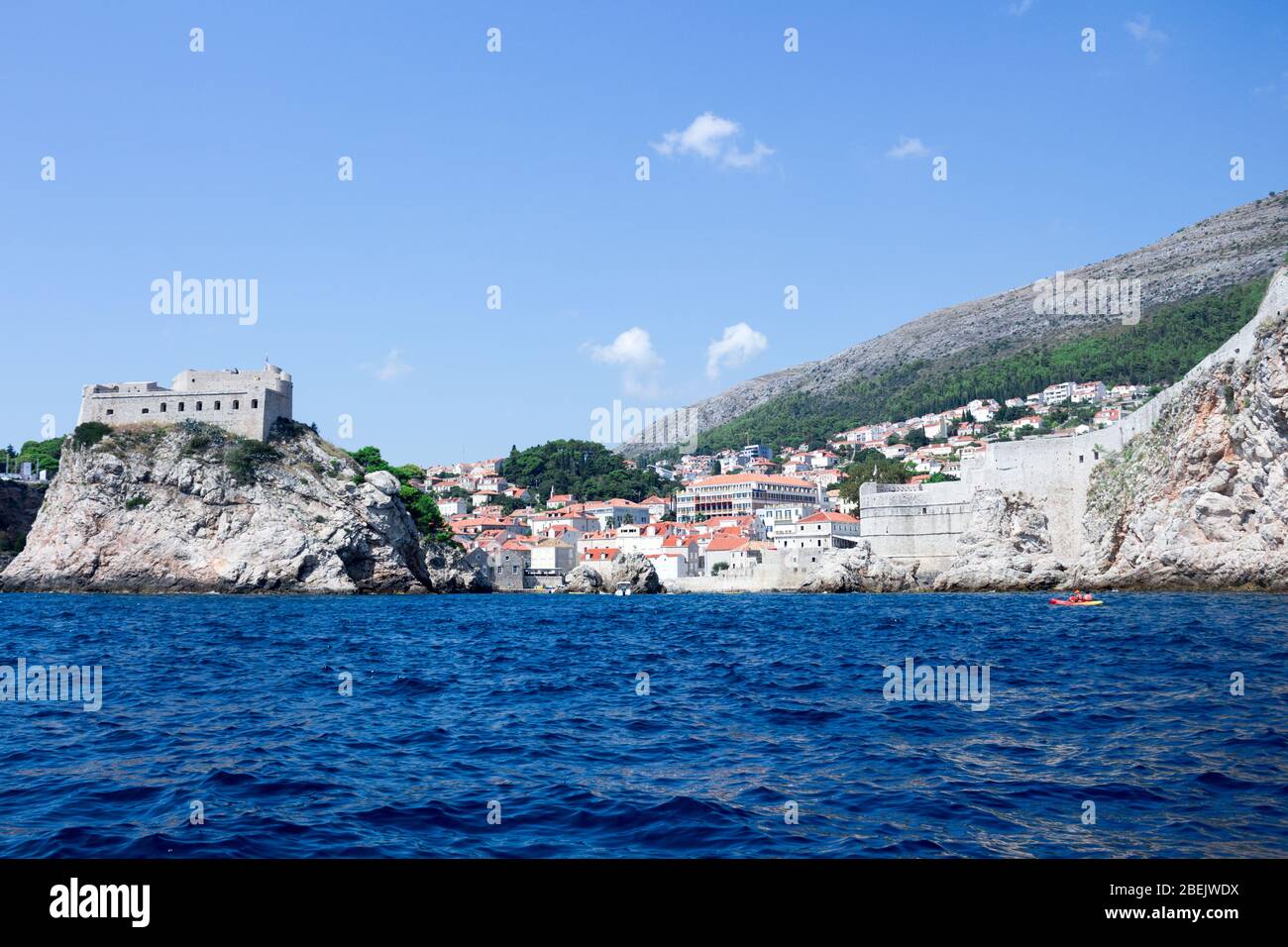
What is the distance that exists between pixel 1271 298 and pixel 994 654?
93.0ft

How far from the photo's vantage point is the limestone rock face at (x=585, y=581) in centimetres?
7269

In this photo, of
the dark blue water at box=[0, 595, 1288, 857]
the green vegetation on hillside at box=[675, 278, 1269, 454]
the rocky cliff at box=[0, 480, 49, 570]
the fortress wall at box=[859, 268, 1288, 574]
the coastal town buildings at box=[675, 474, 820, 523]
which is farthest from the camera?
the green vegetation on hillside at box=[675, 278, 1269, 454]

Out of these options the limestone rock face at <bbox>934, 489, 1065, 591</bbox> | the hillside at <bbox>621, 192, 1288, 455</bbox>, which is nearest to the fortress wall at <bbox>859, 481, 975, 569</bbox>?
the limestone rock face at <bbox>934, 489, 1065, 591</bbox>

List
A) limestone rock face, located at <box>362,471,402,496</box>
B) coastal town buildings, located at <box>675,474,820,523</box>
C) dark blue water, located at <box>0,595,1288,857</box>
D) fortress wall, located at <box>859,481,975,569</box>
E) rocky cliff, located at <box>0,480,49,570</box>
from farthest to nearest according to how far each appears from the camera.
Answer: coastal town buildings, located at <box>675,474,820,523</box>, rocky cliff, located at <box>0,480,49,570</box>, fortress wall, located at <box>859,481,975,569</box>, limestone rock face, located at <box>362,471,402,496</box>, dark blue water, located at <box>0,595,1288,857</box>

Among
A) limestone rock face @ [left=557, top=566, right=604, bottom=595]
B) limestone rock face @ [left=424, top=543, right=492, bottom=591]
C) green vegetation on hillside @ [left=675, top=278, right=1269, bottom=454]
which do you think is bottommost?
limestone rock face @ [left=557, top=566, right=604, bottom=595]

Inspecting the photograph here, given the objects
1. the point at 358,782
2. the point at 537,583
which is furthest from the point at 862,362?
the point at 358,782

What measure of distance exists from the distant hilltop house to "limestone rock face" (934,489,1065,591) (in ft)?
135

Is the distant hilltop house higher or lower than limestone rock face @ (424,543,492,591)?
higher

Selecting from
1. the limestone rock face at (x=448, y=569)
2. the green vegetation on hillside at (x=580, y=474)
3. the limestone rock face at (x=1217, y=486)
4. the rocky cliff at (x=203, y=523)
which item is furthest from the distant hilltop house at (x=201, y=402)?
the green vegetation on hillside at (x=580, y=474)

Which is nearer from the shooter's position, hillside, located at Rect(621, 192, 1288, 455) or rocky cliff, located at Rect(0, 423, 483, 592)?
rocky cliff, located at Rect(0, 423, 483, 592)

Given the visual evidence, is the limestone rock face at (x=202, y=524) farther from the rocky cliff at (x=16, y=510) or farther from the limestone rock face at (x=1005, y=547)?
the limestone rock face at (x=1005, y=547)

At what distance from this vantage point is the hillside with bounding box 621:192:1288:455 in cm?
13131

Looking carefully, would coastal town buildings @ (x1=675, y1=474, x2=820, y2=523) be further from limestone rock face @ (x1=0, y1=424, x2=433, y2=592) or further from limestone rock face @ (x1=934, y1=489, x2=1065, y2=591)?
limestone rock face @ (x1=0, y1=424, x2=433, y2=592)

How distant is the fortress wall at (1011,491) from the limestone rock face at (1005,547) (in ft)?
2.23
